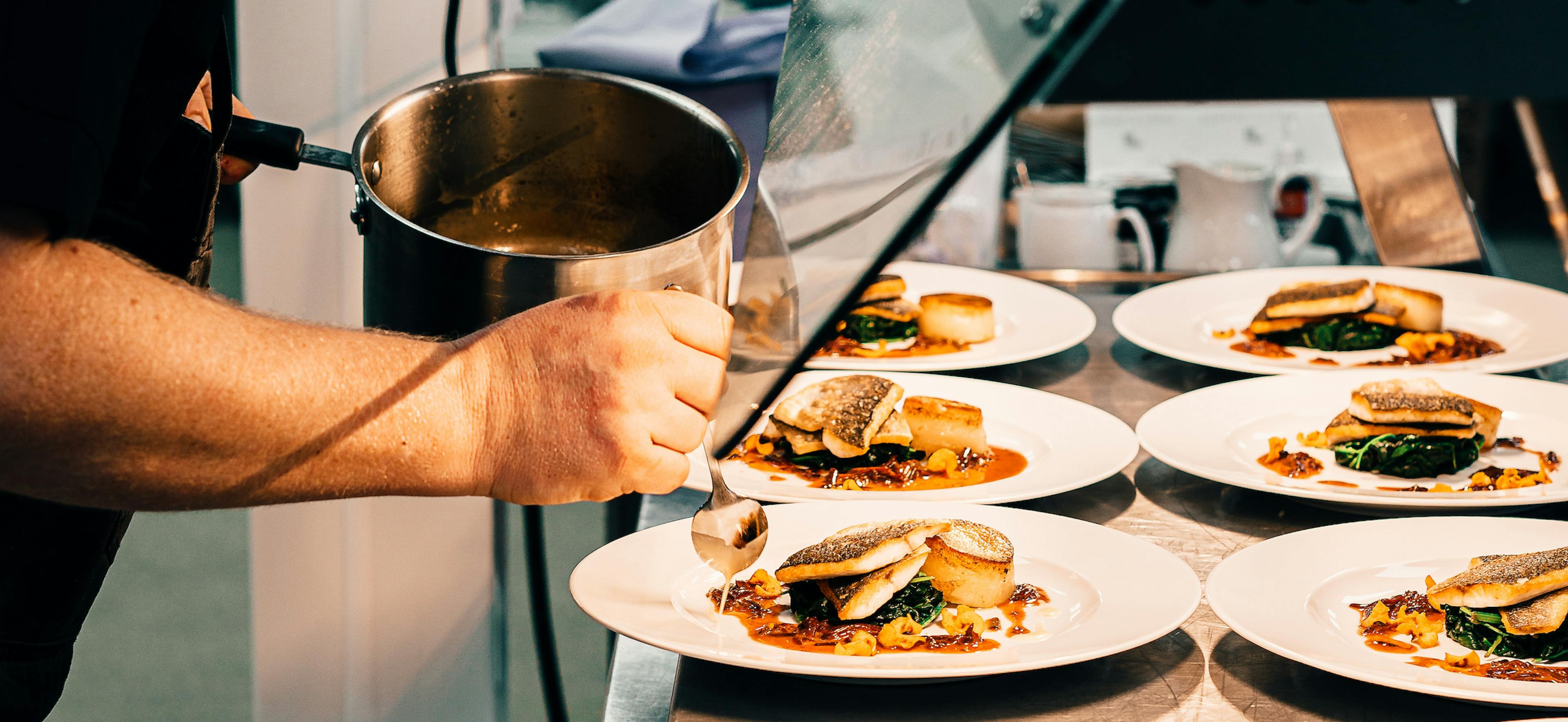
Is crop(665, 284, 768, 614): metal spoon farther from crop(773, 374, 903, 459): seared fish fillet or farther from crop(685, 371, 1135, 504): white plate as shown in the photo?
crop(773, 374, 903, 459): seared fish fillet

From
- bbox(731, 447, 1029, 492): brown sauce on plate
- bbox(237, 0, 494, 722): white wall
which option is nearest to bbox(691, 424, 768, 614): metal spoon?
bbox(731, 447, 1029, 492): brown sauce on plate

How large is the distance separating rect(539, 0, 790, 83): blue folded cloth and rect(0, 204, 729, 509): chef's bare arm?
1038mm

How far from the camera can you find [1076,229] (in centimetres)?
216

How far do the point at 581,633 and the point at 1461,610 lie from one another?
2.48m

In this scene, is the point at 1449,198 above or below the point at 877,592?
above

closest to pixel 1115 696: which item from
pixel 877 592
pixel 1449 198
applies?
pixel 877 592

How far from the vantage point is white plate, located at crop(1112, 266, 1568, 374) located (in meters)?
1.56

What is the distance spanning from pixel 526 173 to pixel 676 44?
0.75m

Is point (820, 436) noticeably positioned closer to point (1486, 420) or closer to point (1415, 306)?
point (1486, 420)

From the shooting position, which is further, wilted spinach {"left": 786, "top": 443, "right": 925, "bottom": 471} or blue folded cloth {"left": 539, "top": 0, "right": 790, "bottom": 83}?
blue folded cloth {"left": 539, "top": 0, "right": 790, "bottom": 83}

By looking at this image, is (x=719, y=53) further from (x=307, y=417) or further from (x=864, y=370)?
(x=307, y=417)

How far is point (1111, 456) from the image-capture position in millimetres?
1262

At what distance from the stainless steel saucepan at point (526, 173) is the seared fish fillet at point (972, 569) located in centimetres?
28

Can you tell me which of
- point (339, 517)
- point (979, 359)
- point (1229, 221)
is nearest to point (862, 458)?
point (979, 359)
